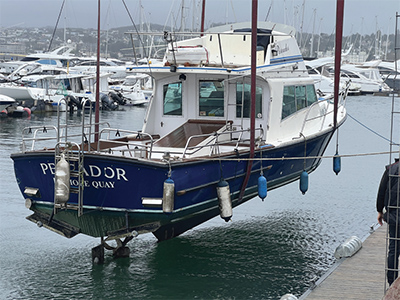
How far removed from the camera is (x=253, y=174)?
37.6 ft

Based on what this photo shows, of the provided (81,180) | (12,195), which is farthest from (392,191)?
(12,195)

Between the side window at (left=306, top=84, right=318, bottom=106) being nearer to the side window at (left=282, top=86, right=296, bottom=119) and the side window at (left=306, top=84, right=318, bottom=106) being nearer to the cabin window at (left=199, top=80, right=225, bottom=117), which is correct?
the side window at (left=282, top=86, right=296, bottom=119)

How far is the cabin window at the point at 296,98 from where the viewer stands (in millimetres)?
13109

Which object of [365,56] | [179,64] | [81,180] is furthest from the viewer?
[365,56]

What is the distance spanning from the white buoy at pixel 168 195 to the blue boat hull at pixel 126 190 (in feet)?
0.48

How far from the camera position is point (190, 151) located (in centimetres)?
1138

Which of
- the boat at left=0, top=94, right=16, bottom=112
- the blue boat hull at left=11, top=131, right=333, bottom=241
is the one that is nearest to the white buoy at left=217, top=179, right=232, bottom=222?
the blue boat hull at left=11, top=131, right=333, bottom=241

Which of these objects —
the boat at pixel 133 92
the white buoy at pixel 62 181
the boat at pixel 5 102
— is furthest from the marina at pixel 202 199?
the boat at pixel 133 92

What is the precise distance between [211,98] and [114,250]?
11.5 ft

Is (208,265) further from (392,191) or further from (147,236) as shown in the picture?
(392,191)

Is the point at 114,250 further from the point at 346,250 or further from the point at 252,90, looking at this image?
the point at 346,250

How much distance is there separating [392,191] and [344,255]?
8.86 feet

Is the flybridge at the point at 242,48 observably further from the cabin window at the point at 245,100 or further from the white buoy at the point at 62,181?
the white buoy at the point at 62,181

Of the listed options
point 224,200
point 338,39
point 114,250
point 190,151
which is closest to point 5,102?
point 114,250
